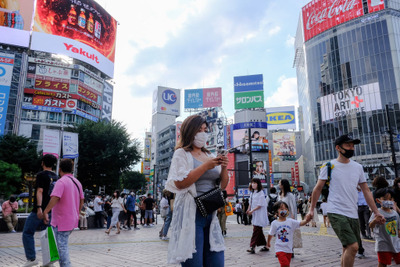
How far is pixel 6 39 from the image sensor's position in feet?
140

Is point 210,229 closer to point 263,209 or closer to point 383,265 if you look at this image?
point 383,265

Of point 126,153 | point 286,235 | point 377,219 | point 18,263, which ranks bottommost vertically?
point 18,263

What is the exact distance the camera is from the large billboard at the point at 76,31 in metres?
44.2

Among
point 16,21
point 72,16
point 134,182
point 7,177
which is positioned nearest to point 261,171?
point 134,182

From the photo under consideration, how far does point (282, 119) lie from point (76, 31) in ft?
162

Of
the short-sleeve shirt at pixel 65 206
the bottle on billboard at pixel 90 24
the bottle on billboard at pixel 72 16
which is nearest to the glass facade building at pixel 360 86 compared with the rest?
the bottle on billboard at pixel 90 24

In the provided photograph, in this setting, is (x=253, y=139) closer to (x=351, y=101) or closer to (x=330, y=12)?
(x=351, y=101)

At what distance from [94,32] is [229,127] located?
102ft

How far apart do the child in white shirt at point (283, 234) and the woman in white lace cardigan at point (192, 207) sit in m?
2.17

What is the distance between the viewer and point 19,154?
27.8m

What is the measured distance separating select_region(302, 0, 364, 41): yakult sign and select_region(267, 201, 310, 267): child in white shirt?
185ft

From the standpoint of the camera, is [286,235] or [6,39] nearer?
[286,235]

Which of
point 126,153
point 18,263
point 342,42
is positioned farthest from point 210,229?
point 342,42

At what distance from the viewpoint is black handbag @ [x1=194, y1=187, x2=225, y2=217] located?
2.38 metres
